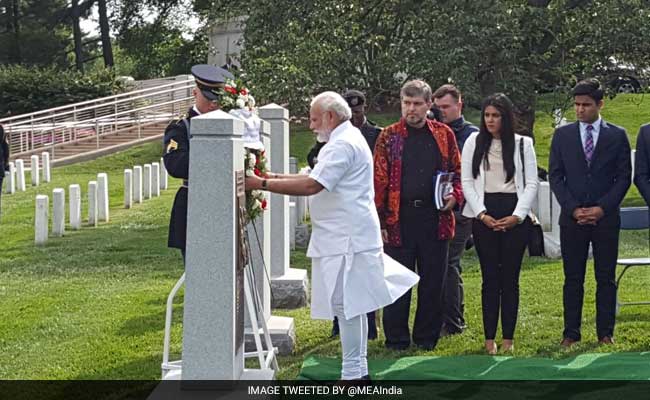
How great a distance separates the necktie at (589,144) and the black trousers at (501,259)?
0.70 m

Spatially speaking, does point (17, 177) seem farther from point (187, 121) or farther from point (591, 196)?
point (591, 196)

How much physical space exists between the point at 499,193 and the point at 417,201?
67 cm

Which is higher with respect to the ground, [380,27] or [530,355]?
[380,27]

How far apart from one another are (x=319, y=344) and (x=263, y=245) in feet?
3.26

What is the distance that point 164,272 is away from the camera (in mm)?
13695

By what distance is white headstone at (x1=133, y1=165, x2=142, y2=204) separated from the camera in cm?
2325

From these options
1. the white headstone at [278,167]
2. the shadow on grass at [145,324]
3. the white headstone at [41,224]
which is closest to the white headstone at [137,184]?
the white headstone at [41,224]

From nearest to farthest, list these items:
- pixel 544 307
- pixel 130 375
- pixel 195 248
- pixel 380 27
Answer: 1. pixel 195 248
2. pixel 130 375
3. pixel 544 307
4. pixel 380 27

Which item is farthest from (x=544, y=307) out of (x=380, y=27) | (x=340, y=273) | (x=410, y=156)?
(x=380, y=27)

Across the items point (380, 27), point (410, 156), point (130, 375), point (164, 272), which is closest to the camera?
point (130, 375)

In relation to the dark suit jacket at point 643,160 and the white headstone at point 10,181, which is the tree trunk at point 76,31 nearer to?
the white headstone at point 10,181

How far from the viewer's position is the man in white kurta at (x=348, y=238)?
6859 mm

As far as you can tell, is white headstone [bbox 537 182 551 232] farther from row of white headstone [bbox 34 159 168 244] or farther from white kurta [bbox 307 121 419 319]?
white kurta [bbox 307 121 419 319]

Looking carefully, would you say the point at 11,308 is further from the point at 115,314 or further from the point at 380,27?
the point at 380,27
